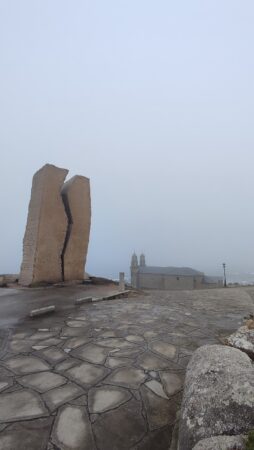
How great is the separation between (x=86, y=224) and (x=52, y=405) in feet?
32.8

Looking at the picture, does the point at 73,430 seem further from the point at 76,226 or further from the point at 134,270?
the point at 134,270

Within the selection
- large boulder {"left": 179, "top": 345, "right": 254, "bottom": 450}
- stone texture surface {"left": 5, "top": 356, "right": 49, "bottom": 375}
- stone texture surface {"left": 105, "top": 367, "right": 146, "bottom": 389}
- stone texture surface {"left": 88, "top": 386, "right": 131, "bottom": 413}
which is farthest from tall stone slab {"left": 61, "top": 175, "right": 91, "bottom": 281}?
large boulder {"left": 179, "top": 345, "right": 254, "bottom": 450}

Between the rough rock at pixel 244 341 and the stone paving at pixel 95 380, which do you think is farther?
the rough rock at pixel 244 341

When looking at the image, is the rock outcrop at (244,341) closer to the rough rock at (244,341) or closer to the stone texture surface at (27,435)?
the rough rock at (244,341)

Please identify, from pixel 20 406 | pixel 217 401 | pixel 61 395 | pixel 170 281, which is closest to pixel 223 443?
pixel 217 401

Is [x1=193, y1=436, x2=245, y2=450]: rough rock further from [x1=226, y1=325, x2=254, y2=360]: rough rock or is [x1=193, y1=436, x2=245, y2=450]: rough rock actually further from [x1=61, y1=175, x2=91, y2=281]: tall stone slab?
[x1=61, y1=175, x2=91, y2=281]: tall stone slab

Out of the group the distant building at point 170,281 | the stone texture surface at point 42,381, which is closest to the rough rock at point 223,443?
the stone texture surface at point 42,381

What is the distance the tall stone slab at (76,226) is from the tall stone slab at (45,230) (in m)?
0.36

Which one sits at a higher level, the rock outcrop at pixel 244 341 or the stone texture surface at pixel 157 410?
the rock outcrop at pixel 244 341

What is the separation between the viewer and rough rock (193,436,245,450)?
133 cm

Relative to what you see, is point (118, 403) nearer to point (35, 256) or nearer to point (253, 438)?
point (253, 438)

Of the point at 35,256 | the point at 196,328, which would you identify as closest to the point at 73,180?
the point at 35,256

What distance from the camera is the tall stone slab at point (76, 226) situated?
36.7 feet

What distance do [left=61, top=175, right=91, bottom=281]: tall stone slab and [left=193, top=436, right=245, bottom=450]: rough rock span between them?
10.1 metres
